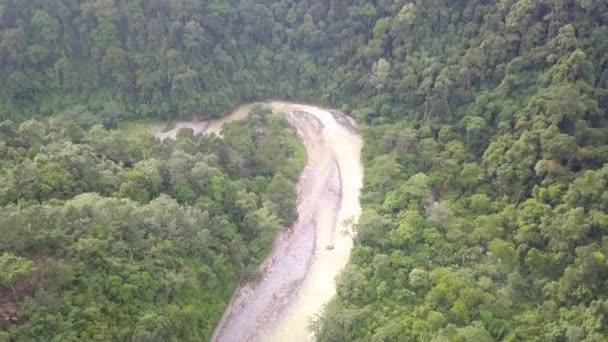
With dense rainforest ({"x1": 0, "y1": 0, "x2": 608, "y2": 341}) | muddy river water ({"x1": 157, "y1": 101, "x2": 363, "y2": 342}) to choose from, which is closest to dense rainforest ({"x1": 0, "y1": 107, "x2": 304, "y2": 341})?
dense rainforest ({"x1": 0, "y1": 0, "x2": 608, "y2": 341})

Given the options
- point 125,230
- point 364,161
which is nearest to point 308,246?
point 364,161

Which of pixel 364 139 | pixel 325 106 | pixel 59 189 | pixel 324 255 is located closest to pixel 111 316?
pixel 59 189

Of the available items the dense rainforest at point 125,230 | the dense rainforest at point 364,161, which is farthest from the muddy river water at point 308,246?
the dense rainforest at point 364,161

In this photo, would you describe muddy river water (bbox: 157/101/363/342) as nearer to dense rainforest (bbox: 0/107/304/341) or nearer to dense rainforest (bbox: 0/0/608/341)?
dense rainforest (bbox: 0/107/304/341)

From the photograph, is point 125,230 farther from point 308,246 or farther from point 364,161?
point 364,161

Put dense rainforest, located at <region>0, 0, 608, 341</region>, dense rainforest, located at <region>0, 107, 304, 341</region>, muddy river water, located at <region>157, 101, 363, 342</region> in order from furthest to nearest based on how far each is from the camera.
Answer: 1. muddy river water, located at <region>157, 101, 363, 342</region>
2. dense rainforest, located at <region>0, 0, 608, 341</region>
3. dense rainforest, located at <region>0, 107, 304, 341</region>

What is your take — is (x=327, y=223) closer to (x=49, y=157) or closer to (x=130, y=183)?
(x=130, y=183)

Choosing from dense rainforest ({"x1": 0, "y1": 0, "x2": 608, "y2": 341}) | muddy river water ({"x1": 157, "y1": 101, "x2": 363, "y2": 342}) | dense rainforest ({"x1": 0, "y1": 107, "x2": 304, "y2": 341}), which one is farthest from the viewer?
muddy river water ({"x1": 157, "y1": 101, "x2": 363, "y2": 342})
